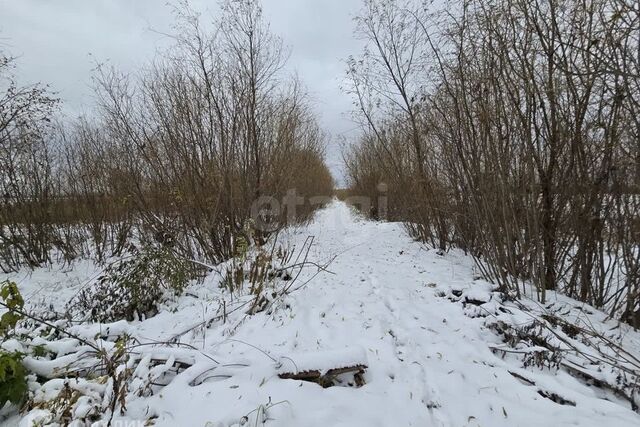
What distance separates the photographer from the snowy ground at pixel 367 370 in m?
1.66

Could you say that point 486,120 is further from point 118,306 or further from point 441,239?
point 118,306

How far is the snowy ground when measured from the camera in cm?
166

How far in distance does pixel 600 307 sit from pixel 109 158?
8.85 meters

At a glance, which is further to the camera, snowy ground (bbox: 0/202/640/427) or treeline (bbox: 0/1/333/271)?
treeline (bbox: 0/1/333/271)

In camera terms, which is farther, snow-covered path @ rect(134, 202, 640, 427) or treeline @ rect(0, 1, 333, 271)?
treeline @ rect(0, 1, 333, 271)

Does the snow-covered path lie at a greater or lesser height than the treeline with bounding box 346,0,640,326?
lesser

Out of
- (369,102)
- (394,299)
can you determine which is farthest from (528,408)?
(369,102)

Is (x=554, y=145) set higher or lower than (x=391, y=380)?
higher

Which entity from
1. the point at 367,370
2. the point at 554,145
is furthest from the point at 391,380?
the point at 554,145

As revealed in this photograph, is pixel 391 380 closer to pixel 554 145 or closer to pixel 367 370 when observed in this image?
pixel 367 370

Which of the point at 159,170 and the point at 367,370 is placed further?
the point at 159,170

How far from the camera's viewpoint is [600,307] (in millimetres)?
3275

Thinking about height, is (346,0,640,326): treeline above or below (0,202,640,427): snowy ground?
above

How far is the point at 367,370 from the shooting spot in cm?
209
